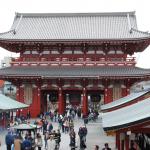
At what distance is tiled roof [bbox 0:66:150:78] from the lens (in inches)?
1795

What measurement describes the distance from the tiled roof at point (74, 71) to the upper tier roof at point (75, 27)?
11.9 ft

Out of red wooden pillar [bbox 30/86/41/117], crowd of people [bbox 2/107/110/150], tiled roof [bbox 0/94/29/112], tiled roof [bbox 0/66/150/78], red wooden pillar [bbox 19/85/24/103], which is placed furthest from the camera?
red wooden pillar [bbox 19/85/24/103]

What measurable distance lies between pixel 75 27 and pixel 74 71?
30.7 feet

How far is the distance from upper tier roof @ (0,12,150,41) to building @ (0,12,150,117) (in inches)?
A: 5.1

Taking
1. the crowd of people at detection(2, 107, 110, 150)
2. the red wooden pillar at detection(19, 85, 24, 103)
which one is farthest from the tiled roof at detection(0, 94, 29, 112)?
the red wooden pillar at detection(19, 85, 24, 103)

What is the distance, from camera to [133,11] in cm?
5666

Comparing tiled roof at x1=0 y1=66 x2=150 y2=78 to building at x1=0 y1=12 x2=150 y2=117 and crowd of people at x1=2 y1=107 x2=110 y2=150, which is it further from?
crowd of people at x1=2 y1=107 x2=110 y2=150

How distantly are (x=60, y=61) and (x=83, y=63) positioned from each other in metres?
2.84

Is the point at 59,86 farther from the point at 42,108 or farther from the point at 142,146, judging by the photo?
the point at 142,146

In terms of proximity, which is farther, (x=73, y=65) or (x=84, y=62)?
(x=73, y=65)

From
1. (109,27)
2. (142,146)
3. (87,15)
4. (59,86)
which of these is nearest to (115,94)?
(59,86)

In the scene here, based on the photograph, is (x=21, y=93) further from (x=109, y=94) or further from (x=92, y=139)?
(x=92, y=139)

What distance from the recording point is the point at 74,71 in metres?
47.4

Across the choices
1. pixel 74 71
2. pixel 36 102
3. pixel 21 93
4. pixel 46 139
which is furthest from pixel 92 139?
pixel 21 93
